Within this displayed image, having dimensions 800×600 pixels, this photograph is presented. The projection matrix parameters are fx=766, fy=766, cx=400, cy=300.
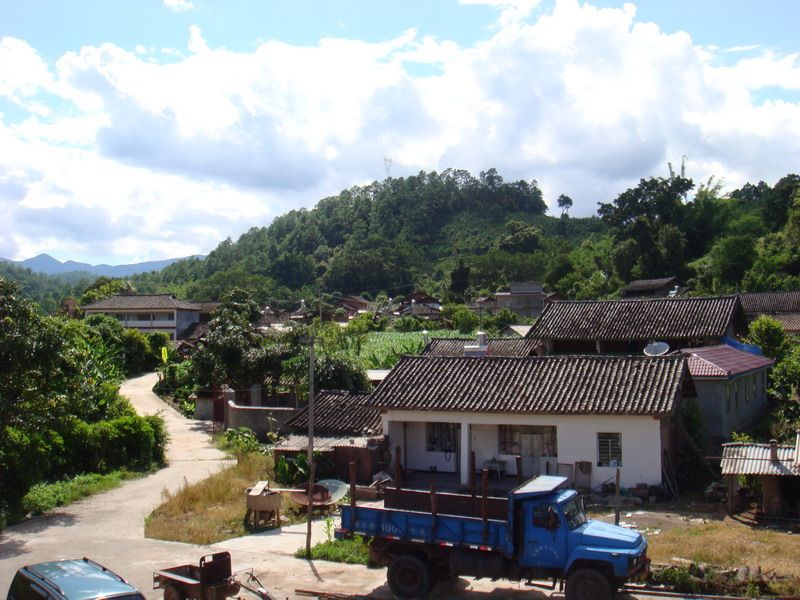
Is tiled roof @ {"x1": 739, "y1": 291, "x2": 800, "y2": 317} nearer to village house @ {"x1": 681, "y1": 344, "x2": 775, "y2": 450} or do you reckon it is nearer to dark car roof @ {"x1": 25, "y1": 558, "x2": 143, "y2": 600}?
village house @ {"x1": 681, "y1": 344, "x2": 775, "y2": 450}

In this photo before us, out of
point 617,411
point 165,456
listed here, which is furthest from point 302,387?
point 617,411

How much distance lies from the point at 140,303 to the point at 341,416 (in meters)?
48.1

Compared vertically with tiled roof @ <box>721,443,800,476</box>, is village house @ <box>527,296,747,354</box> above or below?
above

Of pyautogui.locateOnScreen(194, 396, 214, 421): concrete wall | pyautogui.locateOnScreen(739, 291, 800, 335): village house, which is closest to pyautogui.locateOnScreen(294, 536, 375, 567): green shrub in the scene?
pyautogui.locateOnScreen(194, 396, 214, 421): concrete wall

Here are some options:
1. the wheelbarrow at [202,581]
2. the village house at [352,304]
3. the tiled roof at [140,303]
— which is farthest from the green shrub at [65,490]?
the village house at [352,304]

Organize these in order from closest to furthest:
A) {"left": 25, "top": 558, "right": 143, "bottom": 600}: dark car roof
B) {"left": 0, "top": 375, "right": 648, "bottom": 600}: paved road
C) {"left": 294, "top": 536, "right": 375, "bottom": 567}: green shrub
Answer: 1. {"left": 25, "top": 558, "right": 143, "bottom": 600}: dark car roof
2. {"left": 0, "top": 375, "right": 648, "bottom": 600}: paved road
3. {"left": 294, "top": 536, "right": 375, "bottom": 567}: green shrub

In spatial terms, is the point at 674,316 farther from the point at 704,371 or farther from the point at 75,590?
the point at 75,590

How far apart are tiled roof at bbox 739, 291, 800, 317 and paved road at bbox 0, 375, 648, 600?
4420 centimetres

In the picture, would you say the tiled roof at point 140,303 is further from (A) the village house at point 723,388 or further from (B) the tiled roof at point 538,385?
(A) the village house at point 723,388

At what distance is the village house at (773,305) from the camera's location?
172 ft

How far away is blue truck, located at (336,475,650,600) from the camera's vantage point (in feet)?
40.4

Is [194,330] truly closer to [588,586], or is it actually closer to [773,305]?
[773,305]

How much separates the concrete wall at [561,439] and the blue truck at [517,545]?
8.08 m

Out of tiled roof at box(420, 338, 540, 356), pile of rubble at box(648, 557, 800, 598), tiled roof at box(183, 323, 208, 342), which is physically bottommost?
pile of rubble at box(648, 557, 800, 598)
